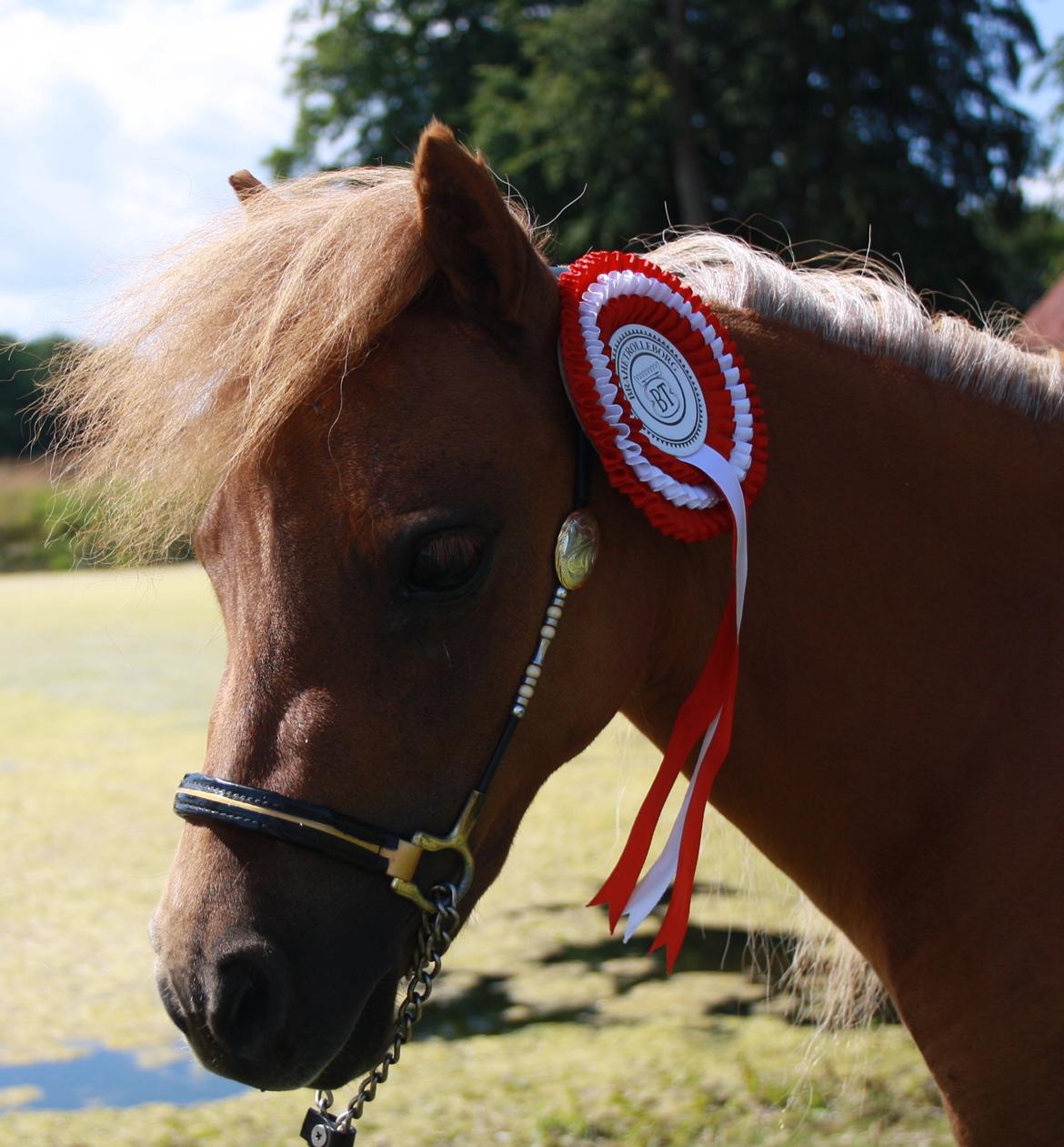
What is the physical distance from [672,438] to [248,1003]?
0.87m

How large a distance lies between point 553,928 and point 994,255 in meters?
17.5

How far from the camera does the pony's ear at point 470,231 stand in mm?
1334

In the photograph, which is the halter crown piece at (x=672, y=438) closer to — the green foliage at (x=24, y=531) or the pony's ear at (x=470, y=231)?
the pony's ear at (x=470, y=231)

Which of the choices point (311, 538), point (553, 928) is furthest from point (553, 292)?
point (553, 928)

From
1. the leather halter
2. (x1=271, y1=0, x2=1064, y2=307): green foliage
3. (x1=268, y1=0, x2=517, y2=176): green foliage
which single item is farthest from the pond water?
(x1=268, y1=0, x2=517, y2=176): green foliage

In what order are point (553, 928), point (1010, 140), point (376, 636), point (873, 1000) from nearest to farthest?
point (376, 636) → point (873, 1000) → point (553, 928) → point (1010, 140)

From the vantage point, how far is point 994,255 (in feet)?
62.2

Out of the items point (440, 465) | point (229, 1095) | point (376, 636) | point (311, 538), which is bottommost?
point (229, 1095)

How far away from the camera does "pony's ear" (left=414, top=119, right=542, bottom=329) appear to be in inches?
52.5

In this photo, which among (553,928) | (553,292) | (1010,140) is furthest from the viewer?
(1010,140)

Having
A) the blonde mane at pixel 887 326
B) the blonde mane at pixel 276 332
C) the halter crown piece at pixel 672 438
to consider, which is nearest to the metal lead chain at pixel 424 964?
the halter crown piece at pixel 672 438

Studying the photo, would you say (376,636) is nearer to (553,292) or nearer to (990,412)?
(553,292)

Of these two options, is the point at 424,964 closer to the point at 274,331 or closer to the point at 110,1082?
the point at 274,331

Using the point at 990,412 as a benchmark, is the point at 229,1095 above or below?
below
